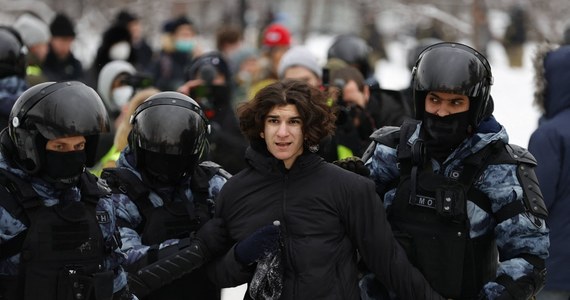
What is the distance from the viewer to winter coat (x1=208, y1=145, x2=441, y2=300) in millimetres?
4023

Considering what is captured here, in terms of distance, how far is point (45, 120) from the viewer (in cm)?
400

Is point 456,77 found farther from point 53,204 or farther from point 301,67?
point 301,67

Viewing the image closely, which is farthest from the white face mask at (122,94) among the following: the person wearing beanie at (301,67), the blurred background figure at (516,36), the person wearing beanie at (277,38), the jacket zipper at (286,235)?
the blurred background figure at (516,36)

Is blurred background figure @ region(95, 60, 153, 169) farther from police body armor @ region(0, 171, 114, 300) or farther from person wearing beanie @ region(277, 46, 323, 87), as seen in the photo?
police body armor @ region(0, 171, 114, 300)

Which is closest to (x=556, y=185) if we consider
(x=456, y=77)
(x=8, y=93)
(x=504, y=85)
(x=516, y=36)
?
(x=456, y=77)

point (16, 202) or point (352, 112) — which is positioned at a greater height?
point (16, 202)

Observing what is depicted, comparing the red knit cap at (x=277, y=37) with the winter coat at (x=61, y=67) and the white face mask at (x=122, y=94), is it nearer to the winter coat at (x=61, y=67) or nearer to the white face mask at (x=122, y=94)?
the winter coat at (x=61, y=67)

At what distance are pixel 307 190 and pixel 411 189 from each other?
0.48 metres

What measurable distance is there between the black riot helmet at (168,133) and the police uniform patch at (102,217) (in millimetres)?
438

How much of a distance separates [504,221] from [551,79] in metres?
2.13

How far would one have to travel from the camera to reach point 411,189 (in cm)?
424

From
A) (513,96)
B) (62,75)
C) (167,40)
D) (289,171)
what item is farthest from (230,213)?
(513,96)

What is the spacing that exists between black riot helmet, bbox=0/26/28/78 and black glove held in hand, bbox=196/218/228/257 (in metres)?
3.24

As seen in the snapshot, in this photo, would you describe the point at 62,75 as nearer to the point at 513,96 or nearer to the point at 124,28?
the point at 124,28
